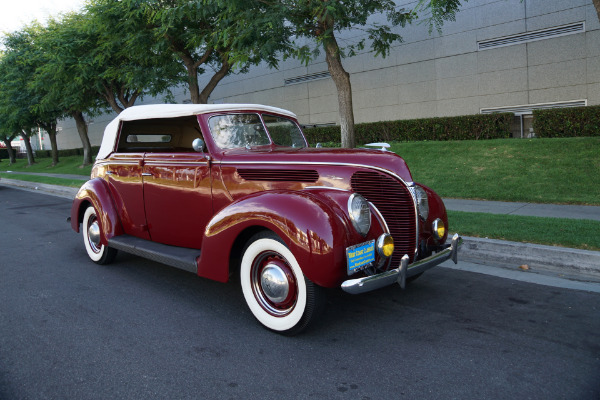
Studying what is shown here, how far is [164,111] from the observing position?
15.3ft

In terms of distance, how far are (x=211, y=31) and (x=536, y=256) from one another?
11657 millimetres

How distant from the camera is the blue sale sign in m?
3.15

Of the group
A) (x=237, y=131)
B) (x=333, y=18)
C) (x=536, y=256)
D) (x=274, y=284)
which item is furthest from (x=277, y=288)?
(x=333, y=18)

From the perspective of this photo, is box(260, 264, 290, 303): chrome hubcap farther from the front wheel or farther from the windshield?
the windshield

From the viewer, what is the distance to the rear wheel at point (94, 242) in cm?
558

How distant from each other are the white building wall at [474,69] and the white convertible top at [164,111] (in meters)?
11.8

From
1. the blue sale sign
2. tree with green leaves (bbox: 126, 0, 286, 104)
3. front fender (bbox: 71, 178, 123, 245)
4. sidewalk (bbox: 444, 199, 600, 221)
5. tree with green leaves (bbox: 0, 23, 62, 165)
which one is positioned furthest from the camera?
tree with green leaves (bbox: 0, 23, 62, 165)

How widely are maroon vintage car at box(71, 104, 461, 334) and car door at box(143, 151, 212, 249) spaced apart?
0.01m

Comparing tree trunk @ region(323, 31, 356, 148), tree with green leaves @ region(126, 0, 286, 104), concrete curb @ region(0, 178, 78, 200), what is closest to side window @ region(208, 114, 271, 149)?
tree with green leaves @ region(126, 0, 286, 104)

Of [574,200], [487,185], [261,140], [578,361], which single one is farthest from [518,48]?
[578,361]

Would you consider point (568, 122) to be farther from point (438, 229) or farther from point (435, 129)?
point (438, 229)

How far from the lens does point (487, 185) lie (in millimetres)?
9594

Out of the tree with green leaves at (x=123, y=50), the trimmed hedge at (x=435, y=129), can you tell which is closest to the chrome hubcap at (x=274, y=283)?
the trimmed hedge at (x=435, y=129)

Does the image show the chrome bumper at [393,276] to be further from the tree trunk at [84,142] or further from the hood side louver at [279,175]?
the tree trunk at [84,142]
